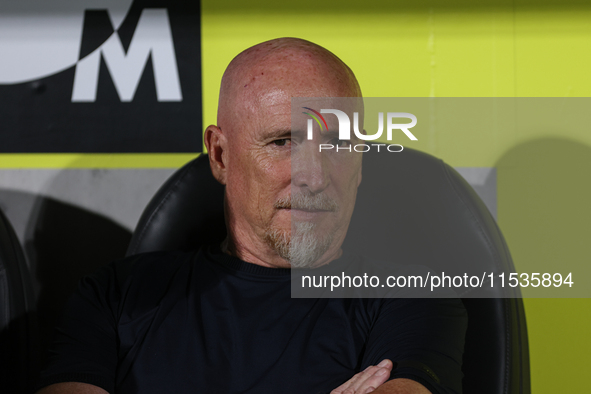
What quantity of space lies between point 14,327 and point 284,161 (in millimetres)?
794

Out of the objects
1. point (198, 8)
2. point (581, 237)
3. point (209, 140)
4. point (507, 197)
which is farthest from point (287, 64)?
point (581, 237)

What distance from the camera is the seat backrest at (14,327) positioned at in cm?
119

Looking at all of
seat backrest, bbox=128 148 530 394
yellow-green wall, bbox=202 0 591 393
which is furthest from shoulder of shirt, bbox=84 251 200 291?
yellow-green wall, bbox=202 0 591 393

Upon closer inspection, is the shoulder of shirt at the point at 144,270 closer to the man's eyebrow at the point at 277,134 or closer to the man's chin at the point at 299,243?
the man's chin at the point at 299,243

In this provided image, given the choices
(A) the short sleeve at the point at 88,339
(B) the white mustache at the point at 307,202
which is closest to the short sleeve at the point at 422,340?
(B) the white mustache at the point at 307,202

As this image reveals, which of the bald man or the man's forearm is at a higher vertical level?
the bald man

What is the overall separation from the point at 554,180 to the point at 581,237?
0.62 ft

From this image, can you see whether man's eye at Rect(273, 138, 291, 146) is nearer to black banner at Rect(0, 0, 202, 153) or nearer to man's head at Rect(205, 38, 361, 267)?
man's head at Rect(205, 38, 361, 267)

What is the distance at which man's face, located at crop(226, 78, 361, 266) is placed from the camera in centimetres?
100

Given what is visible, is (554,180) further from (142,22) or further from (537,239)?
(142,22)

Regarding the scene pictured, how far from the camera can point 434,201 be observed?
3.84 feet

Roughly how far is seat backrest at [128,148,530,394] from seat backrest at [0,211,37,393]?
0.30 m

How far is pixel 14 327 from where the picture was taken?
1.21m

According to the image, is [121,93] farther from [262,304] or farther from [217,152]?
[262,304]
